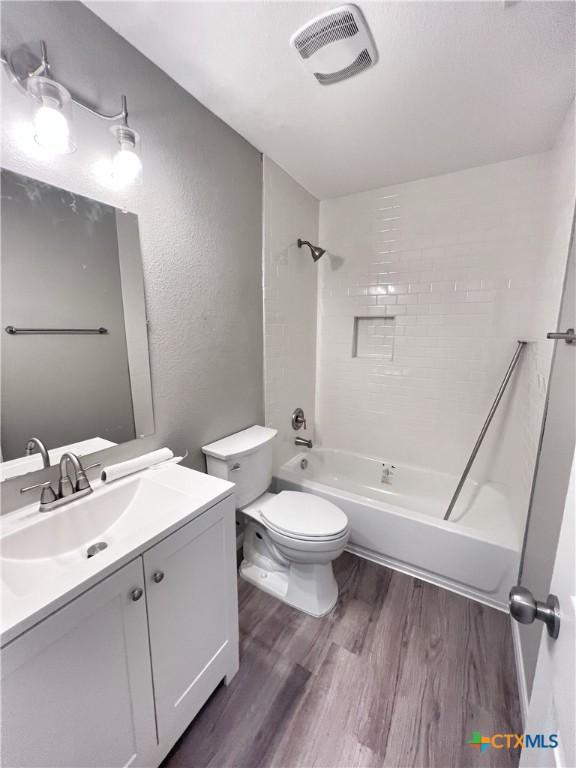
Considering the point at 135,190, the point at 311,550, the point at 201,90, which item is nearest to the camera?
the point at 135,190

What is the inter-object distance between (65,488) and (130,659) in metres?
0.53

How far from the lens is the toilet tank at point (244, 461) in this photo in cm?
157

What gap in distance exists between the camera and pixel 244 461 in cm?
163

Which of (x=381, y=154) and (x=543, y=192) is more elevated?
(x=381, y=154)

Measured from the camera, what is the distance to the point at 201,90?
134 centimetres

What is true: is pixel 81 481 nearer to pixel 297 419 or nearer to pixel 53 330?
pixel 53 330

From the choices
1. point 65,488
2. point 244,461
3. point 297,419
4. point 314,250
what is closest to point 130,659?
point 65,488

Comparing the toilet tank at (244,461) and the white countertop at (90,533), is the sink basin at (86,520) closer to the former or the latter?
the white countertop at (90,533)

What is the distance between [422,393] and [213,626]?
75.5 inches

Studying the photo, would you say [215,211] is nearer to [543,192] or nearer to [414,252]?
[414,252]

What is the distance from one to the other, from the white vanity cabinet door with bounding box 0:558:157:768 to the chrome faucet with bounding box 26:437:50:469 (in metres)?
0.47

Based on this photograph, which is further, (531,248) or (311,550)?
(531,248)

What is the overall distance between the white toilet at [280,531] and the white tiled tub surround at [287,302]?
465mm

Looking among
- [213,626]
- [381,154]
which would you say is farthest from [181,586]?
[381,154]
